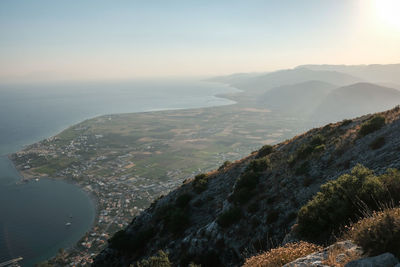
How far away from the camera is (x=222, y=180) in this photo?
2875 cm

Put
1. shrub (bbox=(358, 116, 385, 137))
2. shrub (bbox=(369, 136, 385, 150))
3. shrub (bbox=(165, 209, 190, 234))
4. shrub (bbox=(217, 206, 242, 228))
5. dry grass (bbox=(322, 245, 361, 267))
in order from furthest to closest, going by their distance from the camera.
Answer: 1. shrub (bbox=(165, 209, 190, 234))
2. shrub (bbox=(358, 116, 385, 137))
3. shrub (bbox=(217, 206, 242, 228))
4. shrub (bbox=(369, 136, 385, 150))
5. dry grass (bbox=(322, 245, 361, 267))

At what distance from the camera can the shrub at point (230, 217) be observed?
18.2 metres

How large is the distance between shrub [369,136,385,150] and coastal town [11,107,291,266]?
67168 mm

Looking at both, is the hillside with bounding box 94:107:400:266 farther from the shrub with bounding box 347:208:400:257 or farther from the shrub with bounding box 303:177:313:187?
the shrub with bounding box 347:208:400:257

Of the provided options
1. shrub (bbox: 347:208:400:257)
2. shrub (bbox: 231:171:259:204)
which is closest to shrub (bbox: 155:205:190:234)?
shrub (bbox: 231:171:259:204)

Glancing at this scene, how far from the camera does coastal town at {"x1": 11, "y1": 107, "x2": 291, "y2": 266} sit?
75.8 m

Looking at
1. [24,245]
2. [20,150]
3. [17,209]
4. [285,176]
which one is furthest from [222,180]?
[20,150]

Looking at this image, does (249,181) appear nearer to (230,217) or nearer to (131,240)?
(230,217)

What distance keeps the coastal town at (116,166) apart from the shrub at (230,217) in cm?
5620

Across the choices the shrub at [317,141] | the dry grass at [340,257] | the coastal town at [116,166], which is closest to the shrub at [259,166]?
the shrub at [317,141]

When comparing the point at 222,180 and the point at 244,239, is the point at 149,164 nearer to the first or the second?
the point at 222,180

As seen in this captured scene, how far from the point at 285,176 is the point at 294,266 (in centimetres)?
1421

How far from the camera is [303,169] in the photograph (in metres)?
19.0

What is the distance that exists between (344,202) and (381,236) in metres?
4.82
